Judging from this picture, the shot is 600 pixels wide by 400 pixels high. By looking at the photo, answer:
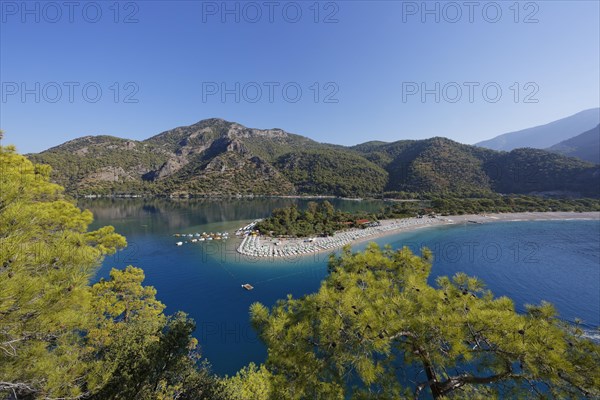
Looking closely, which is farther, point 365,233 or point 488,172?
point 488,172

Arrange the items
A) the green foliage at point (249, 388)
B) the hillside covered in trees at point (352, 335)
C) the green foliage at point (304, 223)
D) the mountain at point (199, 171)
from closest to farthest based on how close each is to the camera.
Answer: the hillside covered in trees at point (352, 335), the green foliage at point (249, 388), the green foliage at point (304, 223), the mountain at point (199, 171)

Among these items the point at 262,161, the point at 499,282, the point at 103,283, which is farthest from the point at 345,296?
the point at 262,161

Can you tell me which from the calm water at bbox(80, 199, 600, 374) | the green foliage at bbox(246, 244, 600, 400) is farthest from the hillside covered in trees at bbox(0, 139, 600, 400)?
the calm water at bbox(80, 199, 600, 374)

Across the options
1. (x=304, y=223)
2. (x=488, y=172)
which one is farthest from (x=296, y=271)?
(x=488, y=172)

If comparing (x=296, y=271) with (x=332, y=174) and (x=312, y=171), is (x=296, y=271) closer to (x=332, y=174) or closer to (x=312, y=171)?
(x=332, y=174)

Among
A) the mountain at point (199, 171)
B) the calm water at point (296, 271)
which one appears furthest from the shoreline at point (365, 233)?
the mountain at point (199, 171)

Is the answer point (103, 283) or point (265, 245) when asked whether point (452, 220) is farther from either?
point (103, 283)

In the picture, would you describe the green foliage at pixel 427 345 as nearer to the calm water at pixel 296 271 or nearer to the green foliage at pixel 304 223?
the calm water at pixel 296 271
